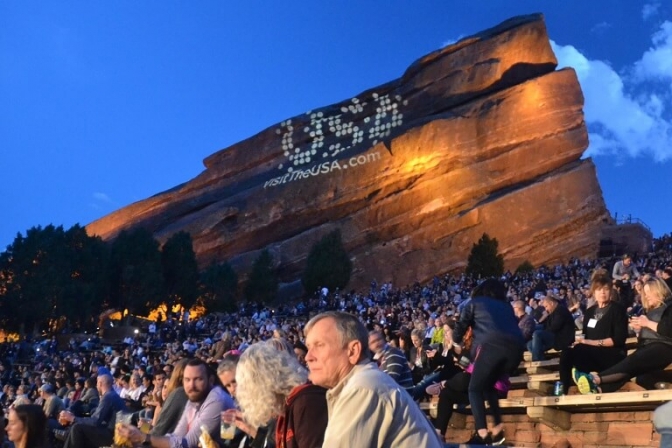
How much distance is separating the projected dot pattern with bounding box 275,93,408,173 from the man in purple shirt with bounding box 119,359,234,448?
2037 inches

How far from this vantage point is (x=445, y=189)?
2106 inches

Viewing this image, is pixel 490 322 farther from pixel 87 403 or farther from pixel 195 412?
pixel 87 403

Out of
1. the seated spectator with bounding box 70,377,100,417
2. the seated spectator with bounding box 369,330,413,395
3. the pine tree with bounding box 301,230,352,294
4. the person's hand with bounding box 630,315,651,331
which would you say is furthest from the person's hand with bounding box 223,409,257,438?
the pine tree with bounding box 301,230,352,294

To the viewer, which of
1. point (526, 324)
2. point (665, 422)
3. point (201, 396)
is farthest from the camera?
point (526, 324)

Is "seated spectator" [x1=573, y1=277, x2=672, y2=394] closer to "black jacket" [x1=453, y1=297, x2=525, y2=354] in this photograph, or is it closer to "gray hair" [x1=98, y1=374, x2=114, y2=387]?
"black jacket" [x1=453, y1=297, x2=525, y2=354]

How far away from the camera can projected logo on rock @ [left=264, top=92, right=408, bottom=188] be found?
56656mm

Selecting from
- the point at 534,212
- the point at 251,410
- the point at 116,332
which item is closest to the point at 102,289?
the point at 116,332

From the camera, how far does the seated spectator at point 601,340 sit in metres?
6.68

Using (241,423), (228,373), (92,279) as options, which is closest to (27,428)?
(228,373)

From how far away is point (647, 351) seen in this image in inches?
237

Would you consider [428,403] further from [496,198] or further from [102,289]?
[496,198]

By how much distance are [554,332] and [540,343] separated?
625 mm

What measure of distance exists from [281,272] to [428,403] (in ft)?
148

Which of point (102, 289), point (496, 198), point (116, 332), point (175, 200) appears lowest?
point (116, 332)
